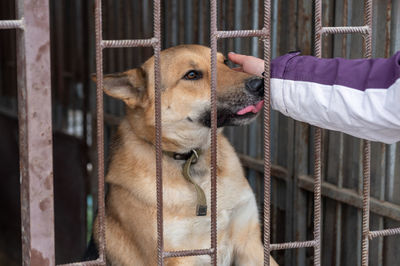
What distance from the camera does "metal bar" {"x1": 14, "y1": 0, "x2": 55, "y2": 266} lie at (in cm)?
196

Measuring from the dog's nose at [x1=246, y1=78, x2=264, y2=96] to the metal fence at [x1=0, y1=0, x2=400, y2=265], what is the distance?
428 millimetres

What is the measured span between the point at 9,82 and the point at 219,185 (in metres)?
5.35

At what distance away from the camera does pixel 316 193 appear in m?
2.39

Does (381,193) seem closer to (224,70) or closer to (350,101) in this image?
(224,70)

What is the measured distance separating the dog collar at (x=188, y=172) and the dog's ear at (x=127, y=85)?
0.35 metres

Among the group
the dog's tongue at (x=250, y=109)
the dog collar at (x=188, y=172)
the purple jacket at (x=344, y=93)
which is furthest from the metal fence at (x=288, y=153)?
the dog collar at (x=188, y=172)

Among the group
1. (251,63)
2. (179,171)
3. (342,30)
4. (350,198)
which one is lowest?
(350,198)

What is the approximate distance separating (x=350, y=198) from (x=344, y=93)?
5.03 feet

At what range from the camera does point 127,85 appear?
3.08m

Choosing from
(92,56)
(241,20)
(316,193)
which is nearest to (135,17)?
(92,56)

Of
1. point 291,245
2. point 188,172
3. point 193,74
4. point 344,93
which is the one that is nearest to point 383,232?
point 291,245

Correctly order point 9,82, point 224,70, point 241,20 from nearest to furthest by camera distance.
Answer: point 224,70 < point 241,20 < point 9,82

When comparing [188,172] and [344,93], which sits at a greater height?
[344,93]

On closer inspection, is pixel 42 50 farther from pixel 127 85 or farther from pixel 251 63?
pixel 127 85
